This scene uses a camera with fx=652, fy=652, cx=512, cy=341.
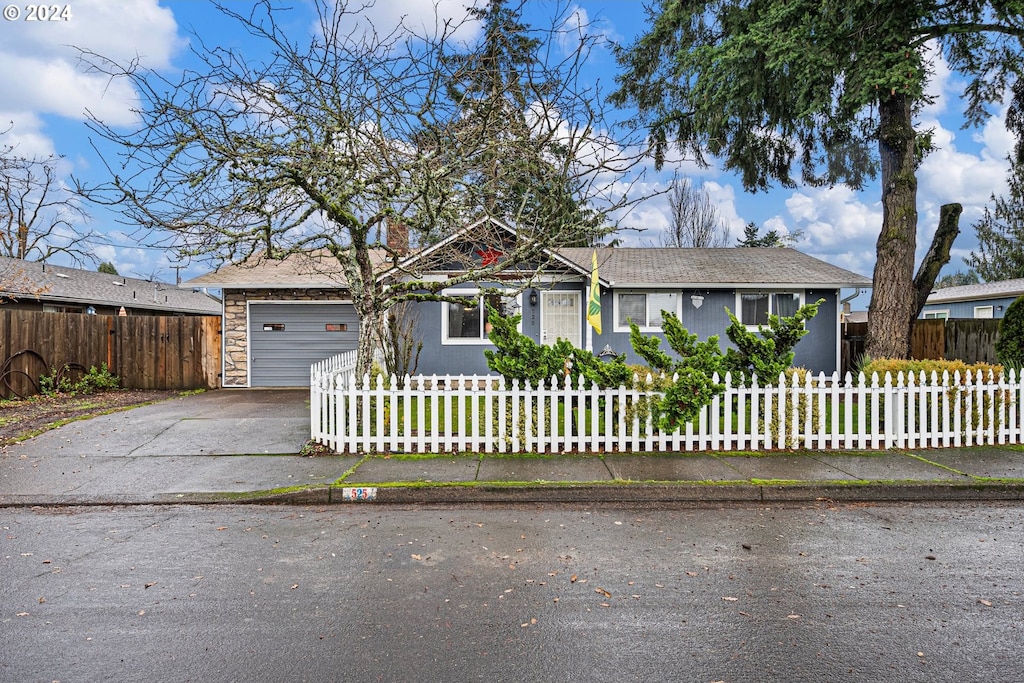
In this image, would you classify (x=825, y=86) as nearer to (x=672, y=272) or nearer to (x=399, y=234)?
(x=672, y=272)

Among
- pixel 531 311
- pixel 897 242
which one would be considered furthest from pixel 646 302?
pixel 897 242

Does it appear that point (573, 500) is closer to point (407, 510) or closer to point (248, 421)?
point (407, 510)

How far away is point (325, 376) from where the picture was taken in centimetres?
849

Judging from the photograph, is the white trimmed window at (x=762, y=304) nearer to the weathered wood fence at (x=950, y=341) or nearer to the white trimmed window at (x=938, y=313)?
the weathered wood fence at (x=950, y=341)

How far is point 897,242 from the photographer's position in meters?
14.2

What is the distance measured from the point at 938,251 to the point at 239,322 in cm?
1712

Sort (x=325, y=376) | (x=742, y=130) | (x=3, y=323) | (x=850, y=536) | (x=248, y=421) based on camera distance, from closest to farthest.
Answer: (x=850, y=536) → (x=325, y=376) → (x=248, y=421) → (x=3, y=323) → (x=742, y=130)

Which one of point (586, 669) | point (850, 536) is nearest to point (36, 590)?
point (586, 669)

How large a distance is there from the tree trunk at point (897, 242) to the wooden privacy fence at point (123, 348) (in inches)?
632

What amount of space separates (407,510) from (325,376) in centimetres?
283

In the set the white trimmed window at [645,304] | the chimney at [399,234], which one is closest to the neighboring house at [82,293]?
the chimney at [399,234]

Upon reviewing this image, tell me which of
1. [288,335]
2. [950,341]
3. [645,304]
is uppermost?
[645,304]

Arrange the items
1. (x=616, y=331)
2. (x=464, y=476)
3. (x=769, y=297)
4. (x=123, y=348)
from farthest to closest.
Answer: (x=769, y=297), (x=616, y=331), (x=123, y=348), (x=464, y=476)

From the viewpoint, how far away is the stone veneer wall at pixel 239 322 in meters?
17.4
